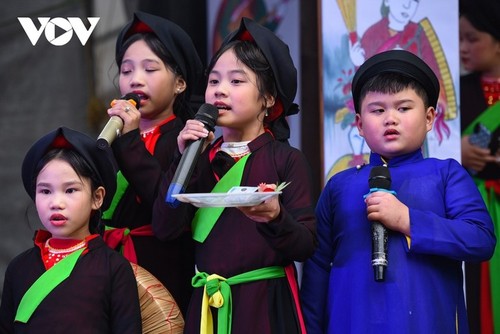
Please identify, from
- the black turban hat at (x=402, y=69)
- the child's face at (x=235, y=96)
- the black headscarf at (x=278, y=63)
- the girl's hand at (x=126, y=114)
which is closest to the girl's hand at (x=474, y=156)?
the black turban hat at (x=402, y=69)

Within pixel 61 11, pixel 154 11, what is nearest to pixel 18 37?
pixel 61 11

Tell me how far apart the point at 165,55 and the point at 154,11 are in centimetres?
142

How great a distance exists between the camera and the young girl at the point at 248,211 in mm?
3379

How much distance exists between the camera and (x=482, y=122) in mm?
4746

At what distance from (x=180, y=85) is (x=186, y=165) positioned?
2.44ft

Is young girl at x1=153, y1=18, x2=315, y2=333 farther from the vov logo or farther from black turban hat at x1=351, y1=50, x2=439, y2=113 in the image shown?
the vov logo

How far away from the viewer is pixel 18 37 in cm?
535

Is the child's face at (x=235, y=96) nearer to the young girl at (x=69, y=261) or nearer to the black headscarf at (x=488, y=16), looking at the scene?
the young girl at (x=69, y=261)

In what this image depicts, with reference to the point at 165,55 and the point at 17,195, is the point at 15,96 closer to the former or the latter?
the point at 17,195

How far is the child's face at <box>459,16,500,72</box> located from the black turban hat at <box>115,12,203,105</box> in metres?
1.44

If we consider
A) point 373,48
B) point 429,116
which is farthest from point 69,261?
point 373,48

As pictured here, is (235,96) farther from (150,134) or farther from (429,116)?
(429,116)

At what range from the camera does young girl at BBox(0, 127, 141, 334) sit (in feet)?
11.2

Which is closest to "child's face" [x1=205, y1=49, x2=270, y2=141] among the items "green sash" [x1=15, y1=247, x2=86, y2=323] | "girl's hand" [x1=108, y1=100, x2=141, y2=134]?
"girl's hand" [x1=108, y1=100, x2=141, y2=134]
